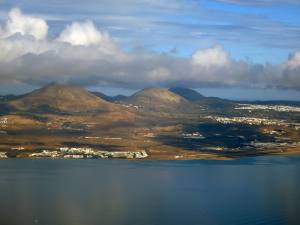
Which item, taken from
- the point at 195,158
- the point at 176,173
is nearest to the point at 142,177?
the point at 176,173

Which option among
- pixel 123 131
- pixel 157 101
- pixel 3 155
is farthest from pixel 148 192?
pixel 157 101

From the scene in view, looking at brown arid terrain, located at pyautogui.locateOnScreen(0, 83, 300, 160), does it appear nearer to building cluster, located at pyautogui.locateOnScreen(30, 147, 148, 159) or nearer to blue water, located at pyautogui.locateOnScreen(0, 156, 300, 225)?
building cluster, located at pyautogui.locateOnScreen(30, 147, 148, 159)

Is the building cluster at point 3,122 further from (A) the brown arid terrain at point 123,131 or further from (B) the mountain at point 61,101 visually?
(B) the mountain at point 61,101

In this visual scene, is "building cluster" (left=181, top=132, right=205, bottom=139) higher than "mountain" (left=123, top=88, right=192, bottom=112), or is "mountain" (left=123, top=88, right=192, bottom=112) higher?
"mountain" (left=123, top=88, right=192, bottom=112)

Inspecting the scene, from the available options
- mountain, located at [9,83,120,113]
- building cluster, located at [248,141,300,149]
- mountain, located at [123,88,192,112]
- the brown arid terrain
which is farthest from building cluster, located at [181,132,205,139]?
Result: mountain, located at [123,88,192,112]

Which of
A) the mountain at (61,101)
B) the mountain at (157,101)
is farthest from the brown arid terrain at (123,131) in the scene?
the mountain at (157,101)

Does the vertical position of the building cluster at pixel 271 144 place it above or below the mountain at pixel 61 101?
below

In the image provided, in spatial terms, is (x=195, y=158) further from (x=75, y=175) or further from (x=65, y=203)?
(x=65, y=203)

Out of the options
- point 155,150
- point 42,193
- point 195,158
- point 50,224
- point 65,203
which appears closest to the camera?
point 50,224
